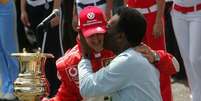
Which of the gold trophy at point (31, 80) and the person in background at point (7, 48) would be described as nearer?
the gold trophy at point (31, 80)

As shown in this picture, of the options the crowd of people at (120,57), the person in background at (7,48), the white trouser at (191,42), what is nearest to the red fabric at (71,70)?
the crowd of people at (120,57)

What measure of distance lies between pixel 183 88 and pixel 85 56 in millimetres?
3014

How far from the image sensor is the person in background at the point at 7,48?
5555 millimetres

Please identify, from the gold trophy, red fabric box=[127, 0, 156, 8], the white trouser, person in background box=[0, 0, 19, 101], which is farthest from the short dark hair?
person in background box=[0, 0, 19, 101]

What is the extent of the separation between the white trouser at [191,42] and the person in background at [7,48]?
5.23ft

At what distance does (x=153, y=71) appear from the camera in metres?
2.96

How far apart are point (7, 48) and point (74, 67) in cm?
253

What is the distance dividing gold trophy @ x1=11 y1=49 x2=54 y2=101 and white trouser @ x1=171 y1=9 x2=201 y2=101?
192 centimetres

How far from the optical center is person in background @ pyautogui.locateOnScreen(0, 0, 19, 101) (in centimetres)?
555

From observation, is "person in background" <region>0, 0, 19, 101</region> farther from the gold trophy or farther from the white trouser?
the gold trophy

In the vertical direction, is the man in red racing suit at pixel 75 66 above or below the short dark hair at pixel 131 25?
below

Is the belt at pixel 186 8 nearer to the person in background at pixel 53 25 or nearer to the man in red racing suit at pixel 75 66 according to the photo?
the person in background at pixel 53 25

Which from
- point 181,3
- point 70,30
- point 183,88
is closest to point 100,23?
point 181,3

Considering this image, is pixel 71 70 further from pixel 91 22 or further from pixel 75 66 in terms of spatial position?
pixel 91 22
